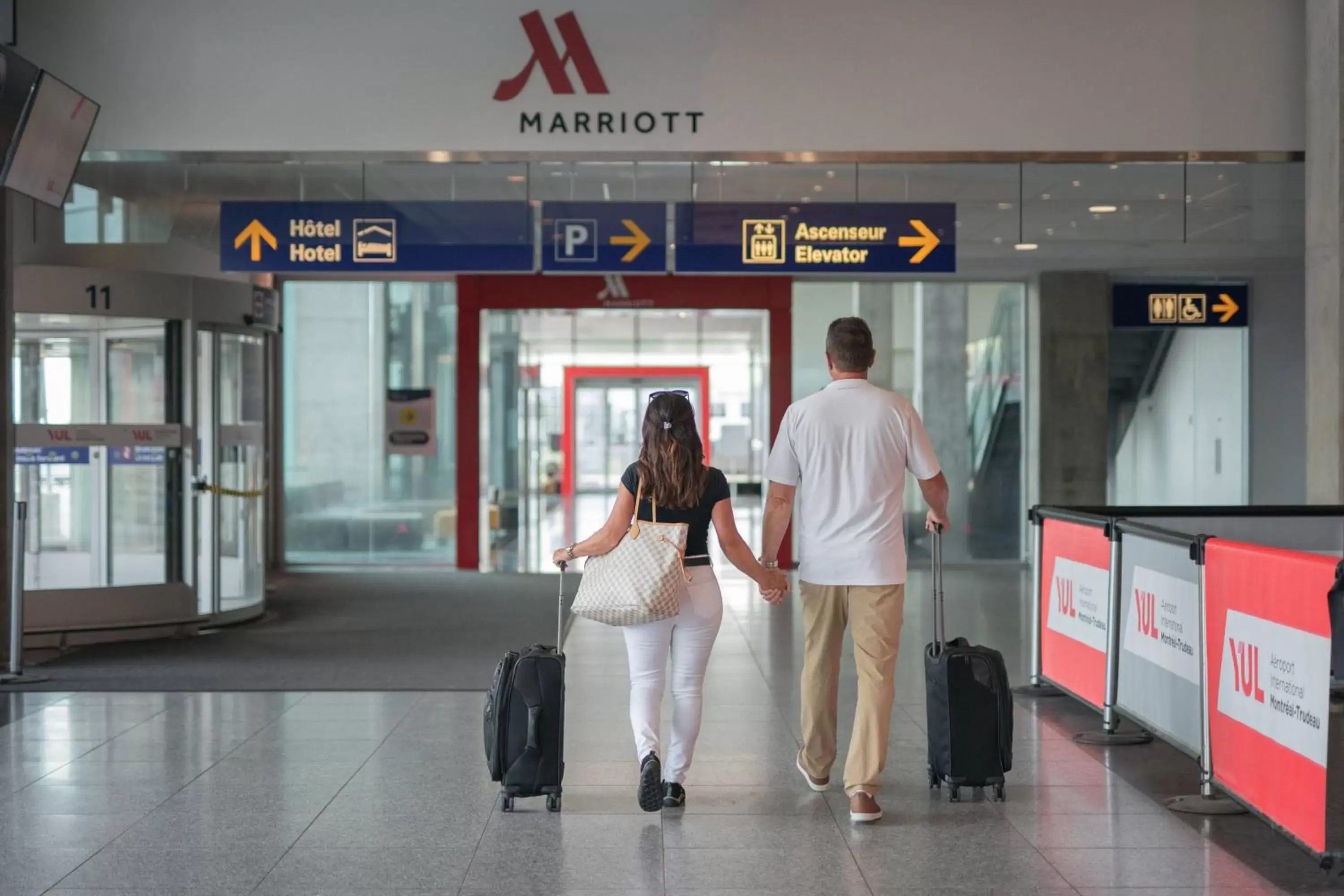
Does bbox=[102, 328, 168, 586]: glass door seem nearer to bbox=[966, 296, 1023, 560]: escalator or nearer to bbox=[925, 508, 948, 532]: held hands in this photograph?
bbox=[925, 508, 948, 532]: held hands

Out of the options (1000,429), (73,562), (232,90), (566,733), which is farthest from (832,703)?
(1000,429)

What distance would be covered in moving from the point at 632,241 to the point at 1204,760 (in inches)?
241

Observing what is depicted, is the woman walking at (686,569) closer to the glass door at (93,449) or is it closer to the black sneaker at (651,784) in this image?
the black sneaker at (651,784)

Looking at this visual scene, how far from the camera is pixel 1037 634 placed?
747 cm

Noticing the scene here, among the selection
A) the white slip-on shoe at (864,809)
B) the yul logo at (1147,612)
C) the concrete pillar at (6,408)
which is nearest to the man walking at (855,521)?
the white slip-on shoe at (864,809)

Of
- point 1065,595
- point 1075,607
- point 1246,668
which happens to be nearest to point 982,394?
point 1065,595

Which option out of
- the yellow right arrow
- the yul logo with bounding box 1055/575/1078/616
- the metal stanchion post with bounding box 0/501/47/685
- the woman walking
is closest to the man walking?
the woman walking

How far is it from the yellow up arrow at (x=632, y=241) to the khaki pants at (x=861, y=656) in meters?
5.51

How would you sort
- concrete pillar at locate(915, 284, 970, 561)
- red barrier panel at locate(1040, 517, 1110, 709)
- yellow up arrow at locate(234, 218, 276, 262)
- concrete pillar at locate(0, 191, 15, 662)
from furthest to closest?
concrete pillar at locate(915, 284, 970, 561) → yellow up arrow at locate(234, 218, 276, 262) → concrete pillar at locate(0, 191, 15, 662) → red barrier panel at locate(1040, 517, 1110, 709)

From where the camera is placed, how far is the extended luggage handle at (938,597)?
4.97 m

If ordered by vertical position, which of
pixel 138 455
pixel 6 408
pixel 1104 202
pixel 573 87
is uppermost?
pixel 1104 202

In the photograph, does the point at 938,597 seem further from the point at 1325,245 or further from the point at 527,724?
the point at 1325,245

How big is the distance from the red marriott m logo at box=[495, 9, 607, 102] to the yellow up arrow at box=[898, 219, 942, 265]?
2.66 metres

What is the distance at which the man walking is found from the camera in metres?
4.79
